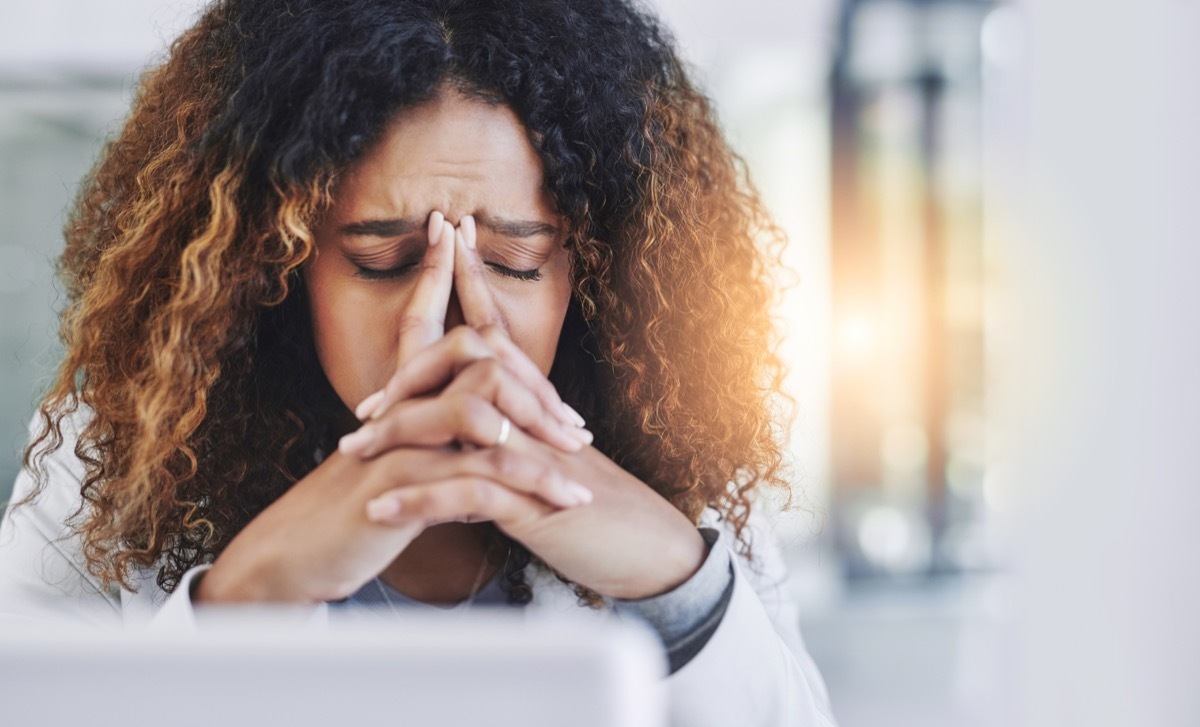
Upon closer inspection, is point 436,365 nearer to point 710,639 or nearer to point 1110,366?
point 710,639

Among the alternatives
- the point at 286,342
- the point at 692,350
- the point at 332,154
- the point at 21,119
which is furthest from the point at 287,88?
the point at 21,119

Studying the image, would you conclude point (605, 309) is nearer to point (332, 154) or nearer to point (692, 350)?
point (692, 350)

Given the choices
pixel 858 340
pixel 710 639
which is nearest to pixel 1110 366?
pixel 858 340

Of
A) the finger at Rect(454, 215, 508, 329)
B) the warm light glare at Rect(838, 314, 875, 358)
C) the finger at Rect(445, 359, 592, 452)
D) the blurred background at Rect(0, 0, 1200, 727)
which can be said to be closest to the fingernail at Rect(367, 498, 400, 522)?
the finger at Rect(445, 359, 592, 452)

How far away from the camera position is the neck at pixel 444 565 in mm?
1146

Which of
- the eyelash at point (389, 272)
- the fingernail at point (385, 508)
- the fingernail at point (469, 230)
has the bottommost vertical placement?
the fingernail at point (385, 508)

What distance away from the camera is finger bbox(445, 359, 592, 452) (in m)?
0.80

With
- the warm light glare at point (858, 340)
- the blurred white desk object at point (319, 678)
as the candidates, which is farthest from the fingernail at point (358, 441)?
the warm light glare at point (858, 340)

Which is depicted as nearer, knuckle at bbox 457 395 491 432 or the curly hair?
knuckle at bbox 457 395 491 432

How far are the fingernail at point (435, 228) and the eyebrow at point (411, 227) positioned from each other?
0.02m

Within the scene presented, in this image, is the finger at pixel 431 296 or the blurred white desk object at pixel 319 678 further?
the finger at pixel 431 296

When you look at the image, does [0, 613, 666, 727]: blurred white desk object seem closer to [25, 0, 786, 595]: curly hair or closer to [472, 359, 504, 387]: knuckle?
[472, 359, 504, 387]: knuckle

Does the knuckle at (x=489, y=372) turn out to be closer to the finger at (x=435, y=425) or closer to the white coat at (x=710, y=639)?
the finger at (x=435, y=425)

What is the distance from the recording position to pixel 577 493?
84cm
